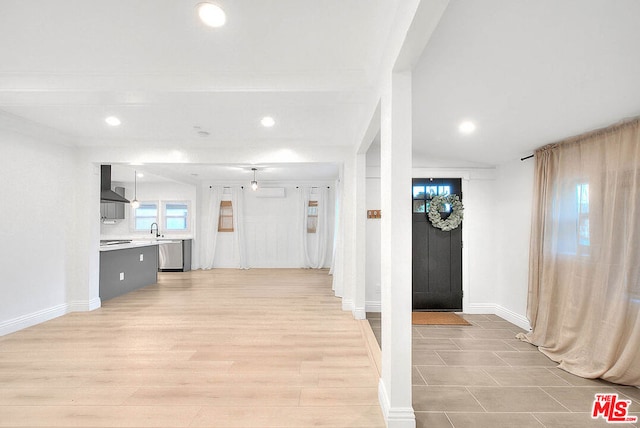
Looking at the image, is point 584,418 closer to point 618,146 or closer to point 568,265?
point 568,265

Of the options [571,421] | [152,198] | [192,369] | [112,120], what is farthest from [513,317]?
[152,198]

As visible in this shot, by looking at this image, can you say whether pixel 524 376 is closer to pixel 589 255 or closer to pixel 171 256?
pixel 589 255

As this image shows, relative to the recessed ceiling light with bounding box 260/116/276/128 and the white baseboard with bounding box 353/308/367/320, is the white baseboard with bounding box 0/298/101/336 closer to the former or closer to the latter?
the recessed ceiling light with bounding box 260/116/276/128

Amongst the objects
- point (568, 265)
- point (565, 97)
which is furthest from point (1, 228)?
point (568, 265)

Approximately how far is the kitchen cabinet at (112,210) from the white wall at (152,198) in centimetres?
18

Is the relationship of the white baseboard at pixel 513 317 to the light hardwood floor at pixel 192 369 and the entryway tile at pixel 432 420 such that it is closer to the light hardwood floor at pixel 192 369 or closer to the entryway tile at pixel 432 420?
the light hardwood floor at pixel 192 369

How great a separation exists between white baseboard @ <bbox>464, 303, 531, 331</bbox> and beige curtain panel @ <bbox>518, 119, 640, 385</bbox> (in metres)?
0.44

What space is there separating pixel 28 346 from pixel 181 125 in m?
2.89

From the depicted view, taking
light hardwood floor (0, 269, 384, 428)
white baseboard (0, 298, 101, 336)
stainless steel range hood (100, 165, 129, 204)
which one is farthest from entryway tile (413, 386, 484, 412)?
stainless steel range hood (100, 165, 129, 204)

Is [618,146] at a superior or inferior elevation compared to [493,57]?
inferior

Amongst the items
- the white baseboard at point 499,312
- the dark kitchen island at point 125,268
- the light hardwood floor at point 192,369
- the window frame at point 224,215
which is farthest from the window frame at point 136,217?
the white baseboard at point 499,312

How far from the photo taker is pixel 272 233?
841 centimetres

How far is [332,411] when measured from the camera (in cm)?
209

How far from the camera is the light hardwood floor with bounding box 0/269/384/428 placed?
2047 millimetres
